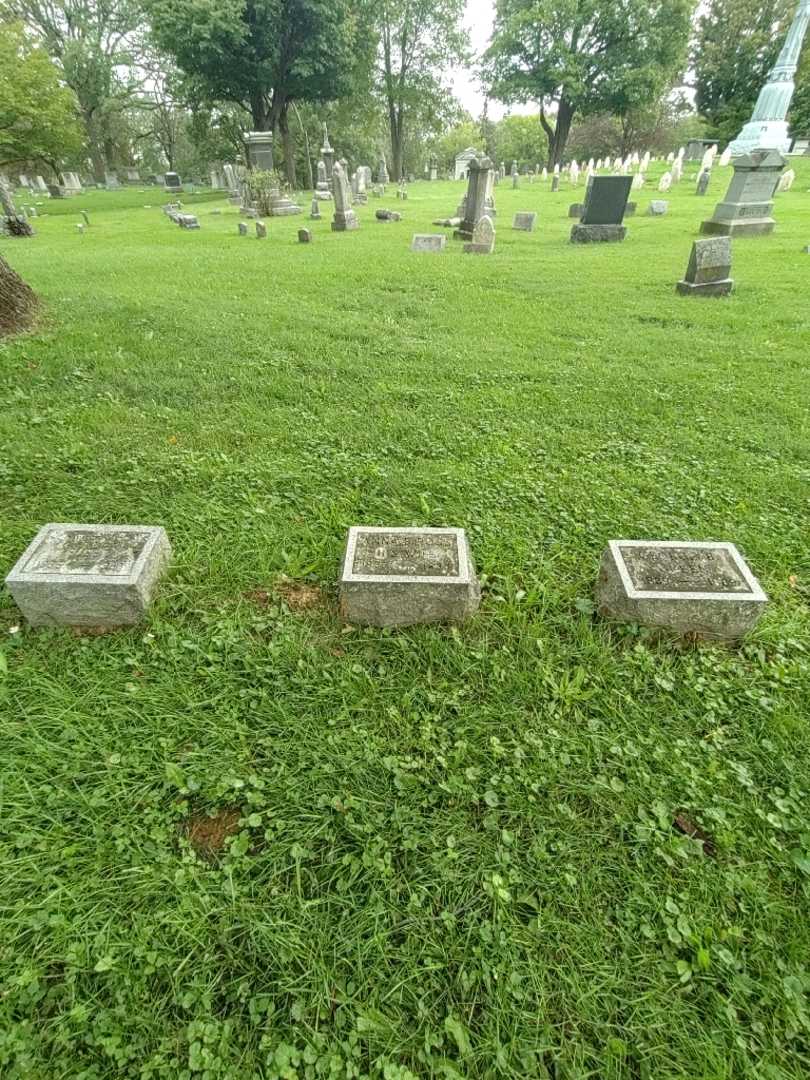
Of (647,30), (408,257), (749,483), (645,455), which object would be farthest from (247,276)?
(647,30)

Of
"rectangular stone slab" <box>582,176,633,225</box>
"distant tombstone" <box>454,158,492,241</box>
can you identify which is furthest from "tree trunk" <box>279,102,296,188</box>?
"rectangular stone slab" <box>582,176,633,225</box>

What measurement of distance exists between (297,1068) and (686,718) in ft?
6.46

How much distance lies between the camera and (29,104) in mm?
21453

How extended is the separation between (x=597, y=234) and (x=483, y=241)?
320 cm

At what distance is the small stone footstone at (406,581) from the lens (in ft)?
8.71

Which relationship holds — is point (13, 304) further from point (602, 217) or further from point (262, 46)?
point (262, 46)

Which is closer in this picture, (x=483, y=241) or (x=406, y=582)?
(x=406, y=582)

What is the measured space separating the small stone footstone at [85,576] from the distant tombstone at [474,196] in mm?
13139

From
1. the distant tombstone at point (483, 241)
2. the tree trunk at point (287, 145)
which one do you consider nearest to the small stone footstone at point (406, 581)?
the distant tombstone at point (483, 241)

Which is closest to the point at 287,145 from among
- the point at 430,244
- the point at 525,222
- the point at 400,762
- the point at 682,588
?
the point at 525,222

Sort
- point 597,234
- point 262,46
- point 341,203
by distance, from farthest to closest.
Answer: point 262,46 < point 341,203 < point 597,234

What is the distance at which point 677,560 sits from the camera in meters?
2.82

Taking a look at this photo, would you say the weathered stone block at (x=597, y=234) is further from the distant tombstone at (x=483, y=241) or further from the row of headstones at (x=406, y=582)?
the row of headstones at (x=406, y=582)

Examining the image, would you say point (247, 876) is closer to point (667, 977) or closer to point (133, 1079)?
point (133, 1079)
